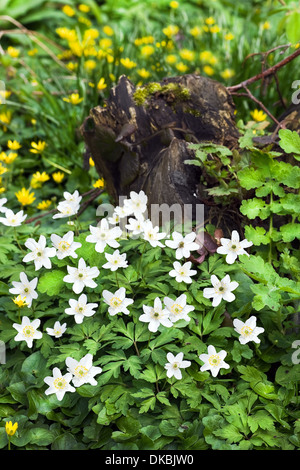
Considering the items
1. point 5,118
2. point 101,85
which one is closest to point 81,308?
point 101,85

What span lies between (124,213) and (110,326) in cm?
53

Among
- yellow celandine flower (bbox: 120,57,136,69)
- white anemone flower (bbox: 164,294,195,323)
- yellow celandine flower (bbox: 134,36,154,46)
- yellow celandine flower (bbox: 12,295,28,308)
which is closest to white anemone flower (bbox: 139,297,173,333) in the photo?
white anemone flower (bbox: 164,294,195,323)

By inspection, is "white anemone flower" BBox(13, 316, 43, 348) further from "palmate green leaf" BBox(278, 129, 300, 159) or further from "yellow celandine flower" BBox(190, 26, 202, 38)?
"yellow celandine flower" BBox(190, 26, 202, 38)

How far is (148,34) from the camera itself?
4770 mm

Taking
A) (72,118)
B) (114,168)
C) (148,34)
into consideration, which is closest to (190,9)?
(148,34)

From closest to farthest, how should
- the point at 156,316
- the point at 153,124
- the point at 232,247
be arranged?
the point at 156,316 → the point at 232,247 → the point at 153,124

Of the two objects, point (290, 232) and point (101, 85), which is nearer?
point (290, 232)

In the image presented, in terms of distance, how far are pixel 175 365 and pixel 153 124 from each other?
137 cm

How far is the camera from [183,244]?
2098 millimetres

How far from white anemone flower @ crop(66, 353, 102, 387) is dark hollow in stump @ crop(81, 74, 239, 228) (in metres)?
1.01

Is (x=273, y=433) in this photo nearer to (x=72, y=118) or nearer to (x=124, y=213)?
(x=124, y=213)

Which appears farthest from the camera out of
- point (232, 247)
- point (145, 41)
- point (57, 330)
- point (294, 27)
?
point (145, 41)

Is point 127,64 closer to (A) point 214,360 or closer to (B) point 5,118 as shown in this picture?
(B) point 5,118

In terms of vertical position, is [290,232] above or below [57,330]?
above
